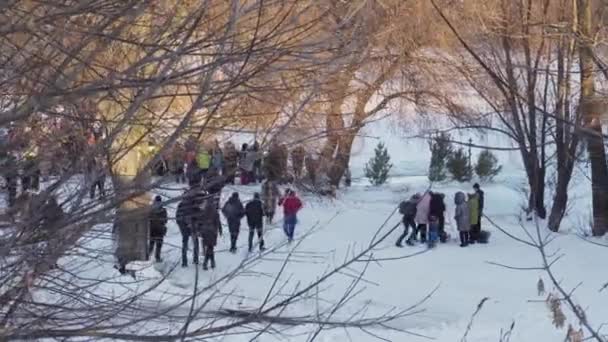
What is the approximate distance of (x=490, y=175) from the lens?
31.9 m

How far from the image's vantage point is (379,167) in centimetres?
3077

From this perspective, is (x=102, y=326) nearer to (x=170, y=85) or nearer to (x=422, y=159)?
(x=170, y=85)

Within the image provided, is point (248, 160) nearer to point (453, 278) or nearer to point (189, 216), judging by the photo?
point (189, 216)

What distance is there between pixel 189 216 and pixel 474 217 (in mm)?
16904

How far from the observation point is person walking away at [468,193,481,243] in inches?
816

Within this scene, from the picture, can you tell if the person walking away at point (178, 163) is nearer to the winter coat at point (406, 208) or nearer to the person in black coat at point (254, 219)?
the person in black coat at point (254, 219)

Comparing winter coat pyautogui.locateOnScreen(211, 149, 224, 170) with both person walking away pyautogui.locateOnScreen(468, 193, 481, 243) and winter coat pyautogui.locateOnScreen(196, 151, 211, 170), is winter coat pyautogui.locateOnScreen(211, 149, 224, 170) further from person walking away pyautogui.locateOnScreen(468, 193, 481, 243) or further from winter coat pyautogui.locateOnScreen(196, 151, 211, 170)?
person walking away pyautogui.locateOnScreen(468, 193, 481, 243)

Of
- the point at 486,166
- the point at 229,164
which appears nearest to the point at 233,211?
the point at 229,164

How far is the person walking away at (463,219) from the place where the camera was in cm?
2064

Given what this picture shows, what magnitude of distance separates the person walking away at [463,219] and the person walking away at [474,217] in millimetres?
110

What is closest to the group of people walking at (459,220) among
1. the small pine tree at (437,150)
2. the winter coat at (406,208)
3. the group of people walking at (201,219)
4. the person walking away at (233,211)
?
the small pine tree at (437,150)

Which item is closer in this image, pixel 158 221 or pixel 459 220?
pixel 158 221

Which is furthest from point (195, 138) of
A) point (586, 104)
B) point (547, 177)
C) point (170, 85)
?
point (547, 177)

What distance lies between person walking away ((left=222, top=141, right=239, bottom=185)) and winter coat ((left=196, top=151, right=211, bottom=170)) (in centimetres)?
9
